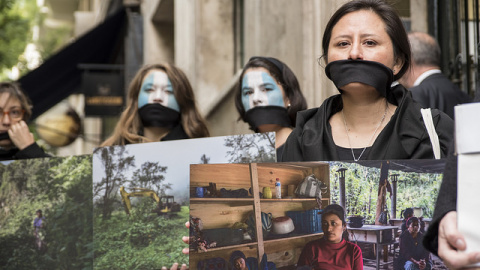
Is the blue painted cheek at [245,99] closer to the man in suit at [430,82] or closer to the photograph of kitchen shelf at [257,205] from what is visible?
the man in suit at [430,82]

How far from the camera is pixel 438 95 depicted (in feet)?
15.8

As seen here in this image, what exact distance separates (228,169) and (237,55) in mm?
7287

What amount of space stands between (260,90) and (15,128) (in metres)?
1.67

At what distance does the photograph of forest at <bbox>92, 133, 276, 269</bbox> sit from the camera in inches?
133

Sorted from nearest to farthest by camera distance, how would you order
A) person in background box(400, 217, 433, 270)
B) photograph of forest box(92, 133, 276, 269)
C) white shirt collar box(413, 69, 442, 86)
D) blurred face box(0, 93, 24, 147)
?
1. person in background box(400, 217, 433, 270)
2. photograph of forest box(92, 133, 276, 269)
3. blurred face box(0, 93, 24, 147)
4. white shirt collar box(413, 69, 442, 86)

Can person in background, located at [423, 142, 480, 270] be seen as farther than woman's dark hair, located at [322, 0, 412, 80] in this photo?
No

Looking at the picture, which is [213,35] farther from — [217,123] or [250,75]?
[250,75]

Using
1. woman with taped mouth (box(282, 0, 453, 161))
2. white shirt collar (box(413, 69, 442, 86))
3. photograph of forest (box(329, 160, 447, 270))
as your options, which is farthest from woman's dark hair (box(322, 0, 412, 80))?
white shirt collar (box(413, 69, 442, 86))

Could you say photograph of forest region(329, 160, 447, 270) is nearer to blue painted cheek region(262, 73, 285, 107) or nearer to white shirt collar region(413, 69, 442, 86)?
blue painted cheek region(262, 73, 285, 107)

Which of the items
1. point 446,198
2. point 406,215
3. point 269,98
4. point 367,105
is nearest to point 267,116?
point 269,98

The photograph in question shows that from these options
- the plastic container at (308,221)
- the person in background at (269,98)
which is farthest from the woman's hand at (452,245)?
the person in background at (269,98)

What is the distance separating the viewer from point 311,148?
279 centimetres

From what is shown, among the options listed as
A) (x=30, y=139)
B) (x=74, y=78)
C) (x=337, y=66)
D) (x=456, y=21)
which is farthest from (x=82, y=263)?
(x=74, y=78)

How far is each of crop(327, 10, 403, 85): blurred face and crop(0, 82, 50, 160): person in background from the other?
8.15 feet
